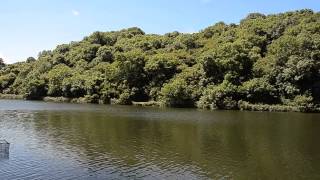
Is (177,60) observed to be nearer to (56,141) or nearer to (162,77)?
(162,77)

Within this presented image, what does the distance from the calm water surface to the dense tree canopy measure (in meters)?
37.6

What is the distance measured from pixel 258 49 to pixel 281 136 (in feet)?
253

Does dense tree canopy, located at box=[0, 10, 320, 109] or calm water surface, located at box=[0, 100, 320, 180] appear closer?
calm water surface, located at box=[0, 100, 320, 180]

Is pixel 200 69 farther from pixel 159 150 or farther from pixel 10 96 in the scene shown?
pixel 159 150

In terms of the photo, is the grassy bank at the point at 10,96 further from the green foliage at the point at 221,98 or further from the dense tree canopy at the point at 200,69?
the green foliage at the point at 221,98

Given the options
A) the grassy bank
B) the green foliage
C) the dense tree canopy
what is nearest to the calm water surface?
the green foliage

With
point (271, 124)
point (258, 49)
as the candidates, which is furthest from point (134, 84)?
point (271, 124)

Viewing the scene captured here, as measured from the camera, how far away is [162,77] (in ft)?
435

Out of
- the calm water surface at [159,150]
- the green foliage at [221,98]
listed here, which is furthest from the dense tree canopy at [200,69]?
the calm water surface at [159,150]

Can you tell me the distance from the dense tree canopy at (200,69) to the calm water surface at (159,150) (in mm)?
37619

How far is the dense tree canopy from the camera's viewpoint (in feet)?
349

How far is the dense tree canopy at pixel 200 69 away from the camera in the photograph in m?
106

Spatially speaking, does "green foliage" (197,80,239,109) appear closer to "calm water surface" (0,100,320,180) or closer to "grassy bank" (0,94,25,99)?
"calm water surface" (0,100,320,180)

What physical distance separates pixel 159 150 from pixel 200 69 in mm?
83882
